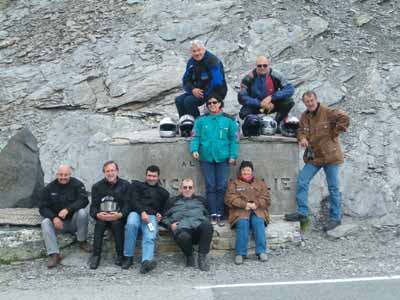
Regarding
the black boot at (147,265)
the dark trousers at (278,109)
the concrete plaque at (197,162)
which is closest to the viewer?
the black boot at (147,265)

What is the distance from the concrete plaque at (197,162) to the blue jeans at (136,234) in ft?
4.96

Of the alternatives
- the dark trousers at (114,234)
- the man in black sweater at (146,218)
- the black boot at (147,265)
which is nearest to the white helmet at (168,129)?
the man in black sweater at (146,218)

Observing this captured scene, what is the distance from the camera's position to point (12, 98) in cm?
1490

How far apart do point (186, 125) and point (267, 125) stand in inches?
53.0

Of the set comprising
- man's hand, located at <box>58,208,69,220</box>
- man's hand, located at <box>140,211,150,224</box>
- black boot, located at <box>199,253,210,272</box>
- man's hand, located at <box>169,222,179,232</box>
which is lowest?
black boot, located at <box>199,253,210,272</box>

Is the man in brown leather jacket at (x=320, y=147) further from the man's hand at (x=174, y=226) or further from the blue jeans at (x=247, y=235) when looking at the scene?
the man's hand at (x=174, y=226)

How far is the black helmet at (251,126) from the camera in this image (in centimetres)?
1009

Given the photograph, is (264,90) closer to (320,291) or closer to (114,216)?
(114,216)

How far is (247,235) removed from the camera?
9.00 meters

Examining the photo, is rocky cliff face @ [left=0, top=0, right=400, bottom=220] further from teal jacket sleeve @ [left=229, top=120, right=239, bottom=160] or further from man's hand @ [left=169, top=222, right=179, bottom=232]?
man's hand @ [left=169, top=222, right=179, bottom=232]

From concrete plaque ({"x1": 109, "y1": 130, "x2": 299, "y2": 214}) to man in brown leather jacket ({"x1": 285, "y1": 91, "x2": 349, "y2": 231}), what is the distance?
0.36 m

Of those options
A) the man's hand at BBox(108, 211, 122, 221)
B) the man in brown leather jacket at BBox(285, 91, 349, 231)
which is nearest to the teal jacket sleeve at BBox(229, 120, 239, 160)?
the man in brown leather jacket at BBox(285, 91, 349, 231)

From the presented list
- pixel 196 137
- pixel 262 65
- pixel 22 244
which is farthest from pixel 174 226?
pixel 262 65

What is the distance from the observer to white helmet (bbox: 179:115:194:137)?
10.2 m
